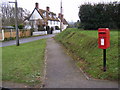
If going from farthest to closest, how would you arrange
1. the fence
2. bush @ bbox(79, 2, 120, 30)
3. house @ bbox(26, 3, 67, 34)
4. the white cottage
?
the white cottage
house @ bbox(26, 3, 67, 34)
the fence
bush @ bbox(79, 2, 120, 30)

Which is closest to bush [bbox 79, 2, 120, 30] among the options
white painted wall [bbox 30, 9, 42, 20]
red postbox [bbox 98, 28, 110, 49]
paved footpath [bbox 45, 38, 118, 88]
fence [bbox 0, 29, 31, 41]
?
red postbox [bbox 98, 28, 110, 49]

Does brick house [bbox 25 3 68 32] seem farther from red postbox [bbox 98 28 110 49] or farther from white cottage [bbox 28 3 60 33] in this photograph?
red postbox [bbox 98 28 110 49]

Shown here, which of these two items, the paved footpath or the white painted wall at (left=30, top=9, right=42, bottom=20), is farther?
the white painted wall at (left=30, top=9, right=42, bottom=20)

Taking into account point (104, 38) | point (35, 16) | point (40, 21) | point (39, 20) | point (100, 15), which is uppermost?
point (35, 16)

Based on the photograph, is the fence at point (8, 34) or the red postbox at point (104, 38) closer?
the red postbox at point (104, 38)

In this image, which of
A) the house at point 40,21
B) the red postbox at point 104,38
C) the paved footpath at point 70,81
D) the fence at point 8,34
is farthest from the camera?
the house at point 40,21

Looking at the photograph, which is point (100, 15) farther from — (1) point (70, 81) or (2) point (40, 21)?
(2) point (40, 21)

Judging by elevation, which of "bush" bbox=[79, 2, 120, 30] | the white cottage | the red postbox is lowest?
the red postbox

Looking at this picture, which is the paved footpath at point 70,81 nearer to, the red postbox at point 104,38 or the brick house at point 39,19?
the red postbox at point 104,38

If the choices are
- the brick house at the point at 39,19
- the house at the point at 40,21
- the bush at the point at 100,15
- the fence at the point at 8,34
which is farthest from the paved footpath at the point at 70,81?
the brick house at the point at 39,19

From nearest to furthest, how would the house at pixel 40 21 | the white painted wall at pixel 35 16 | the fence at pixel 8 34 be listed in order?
1. the fence at pixel 8 34
2. the house at pixel 40 21
3. the white painted wall at pixel 35 16

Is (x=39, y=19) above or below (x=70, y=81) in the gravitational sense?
above

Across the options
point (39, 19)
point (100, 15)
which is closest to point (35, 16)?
point (39, 19)

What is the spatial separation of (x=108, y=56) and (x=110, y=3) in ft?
32.4
